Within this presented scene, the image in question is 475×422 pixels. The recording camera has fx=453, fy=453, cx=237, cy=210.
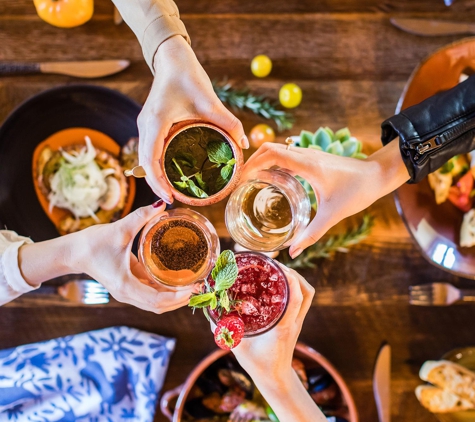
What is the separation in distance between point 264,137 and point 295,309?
0.57 metres

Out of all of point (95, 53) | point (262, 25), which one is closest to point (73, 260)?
point (95, 53)

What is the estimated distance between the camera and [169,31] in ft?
3.34

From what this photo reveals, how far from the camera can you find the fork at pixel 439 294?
1.36m

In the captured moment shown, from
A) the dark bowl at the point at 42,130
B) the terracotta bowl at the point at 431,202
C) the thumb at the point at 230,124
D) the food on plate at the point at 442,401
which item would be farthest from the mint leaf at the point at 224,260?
the food on plate at the point at 442,401

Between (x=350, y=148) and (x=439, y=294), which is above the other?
(x=350, y=148)

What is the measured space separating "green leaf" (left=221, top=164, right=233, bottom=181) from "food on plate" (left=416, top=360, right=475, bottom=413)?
93cm

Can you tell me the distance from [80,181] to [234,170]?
628 millimetres

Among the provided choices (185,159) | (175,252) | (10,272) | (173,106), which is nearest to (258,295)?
(175,252)

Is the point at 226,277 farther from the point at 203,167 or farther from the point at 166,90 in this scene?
the point at 166,90

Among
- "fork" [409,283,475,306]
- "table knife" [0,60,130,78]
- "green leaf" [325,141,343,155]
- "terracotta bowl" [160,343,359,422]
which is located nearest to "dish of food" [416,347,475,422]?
"fork" [409,283,475,306]

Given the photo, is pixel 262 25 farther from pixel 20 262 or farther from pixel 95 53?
pixel 20 262

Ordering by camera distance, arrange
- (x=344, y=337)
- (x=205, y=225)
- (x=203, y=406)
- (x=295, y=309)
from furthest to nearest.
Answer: (x=344, y=337) < (x=203, y=406) < (x=205, y=225) < (x=295, y=309)

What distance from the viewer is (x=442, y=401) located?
133cm

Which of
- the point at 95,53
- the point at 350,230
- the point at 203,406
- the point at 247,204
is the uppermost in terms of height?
the point at 95,53
